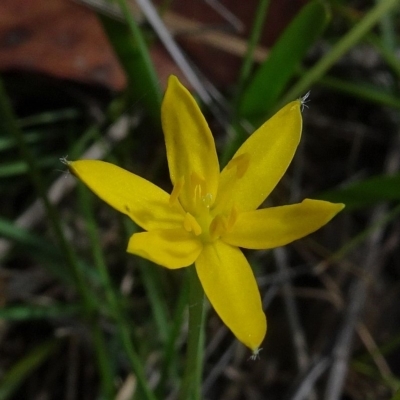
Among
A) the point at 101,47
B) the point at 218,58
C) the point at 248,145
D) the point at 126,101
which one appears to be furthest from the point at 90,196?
the point at 248,145

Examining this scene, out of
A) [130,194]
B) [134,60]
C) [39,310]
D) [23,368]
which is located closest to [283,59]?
Answer: [134,60]

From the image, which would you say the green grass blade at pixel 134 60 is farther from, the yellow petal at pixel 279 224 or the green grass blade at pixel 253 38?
the yellow petal at pixel 279 224

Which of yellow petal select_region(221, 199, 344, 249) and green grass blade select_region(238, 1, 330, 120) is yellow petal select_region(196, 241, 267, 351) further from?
green grass blade select_region(238, 1, 330, 120)

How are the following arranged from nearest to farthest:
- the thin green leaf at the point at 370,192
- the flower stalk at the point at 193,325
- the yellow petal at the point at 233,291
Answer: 1. the yellow petal at the point at 233,291
2. the flower stalk at the point at 193,325
3. the thin green leaf at the point at 370,192

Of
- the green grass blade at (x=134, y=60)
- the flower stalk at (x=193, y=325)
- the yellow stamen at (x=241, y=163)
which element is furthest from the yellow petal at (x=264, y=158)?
the green grass blade at (x=134, y=60)

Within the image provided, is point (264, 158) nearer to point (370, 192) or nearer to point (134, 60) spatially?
point (370, 192)

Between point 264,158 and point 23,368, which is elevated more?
point 264,158
